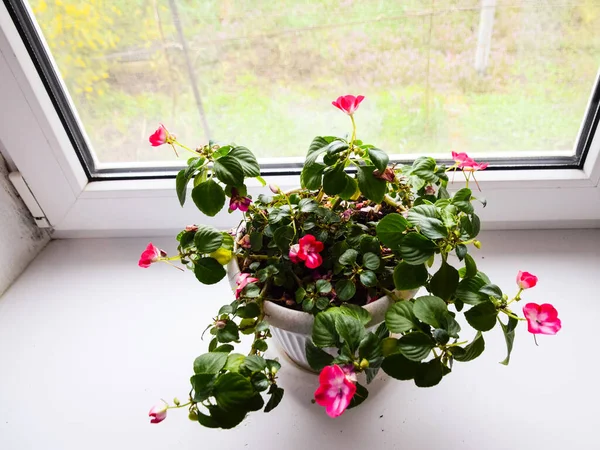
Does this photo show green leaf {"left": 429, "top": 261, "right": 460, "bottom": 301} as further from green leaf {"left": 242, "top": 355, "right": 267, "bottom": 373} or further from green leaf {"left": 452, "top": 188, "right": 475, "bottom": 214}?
green leaf {"left": 242, "top": 355, "right": 267, "bottom": 373}

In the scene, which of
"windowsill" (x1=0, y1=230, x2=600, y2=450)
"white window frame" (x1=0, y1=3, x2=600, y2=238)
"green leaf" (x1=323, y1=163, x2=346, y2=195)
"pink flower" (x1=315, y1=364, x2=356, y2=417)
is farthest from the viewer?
"white window frame" (x1=0, y1=3, x2=600, y2=238)

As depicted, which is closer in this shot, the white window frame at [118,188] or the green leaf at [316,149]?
the green leaf at [316,149]

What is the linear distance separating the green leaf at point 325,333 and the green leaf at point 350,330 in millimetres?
15

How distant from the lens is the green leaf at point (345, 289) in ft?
1.82

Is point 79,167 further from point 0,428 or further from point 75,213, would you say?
point 0,428

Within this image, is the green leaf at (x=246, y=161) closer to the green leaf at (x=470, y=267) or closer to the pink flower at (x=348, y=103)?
the pink flower at (x=348, y=103)

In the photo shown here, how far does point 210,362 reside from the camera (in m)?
0.50

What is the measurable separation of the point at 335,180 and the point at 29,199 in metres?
0.65

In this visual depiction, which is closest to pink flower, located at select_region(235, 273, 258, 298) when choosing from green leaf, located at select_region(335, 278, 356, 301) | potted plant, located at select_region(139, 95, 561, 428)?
potted plant, located at select_region(139, 95, 561, 428)

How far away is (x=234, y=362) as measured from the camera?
51 centimetres

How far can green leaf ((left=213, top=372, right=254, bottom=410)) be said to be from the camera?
1.56 ft

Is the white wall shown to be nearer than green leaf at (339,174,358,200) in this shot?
No

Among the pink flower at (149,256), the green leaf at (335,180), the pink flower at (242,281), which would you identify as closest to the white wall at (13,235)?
the pink flower at (149,256)

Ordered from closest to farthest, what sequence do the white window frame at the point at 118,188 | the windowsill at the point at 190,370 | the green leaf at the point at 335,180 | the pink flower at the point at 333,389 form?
the pink flower at the point at 333,389, the green leaf at the point at 335,180, the windowsill at the point at 190,370, the white window frame at the point at 118,188
